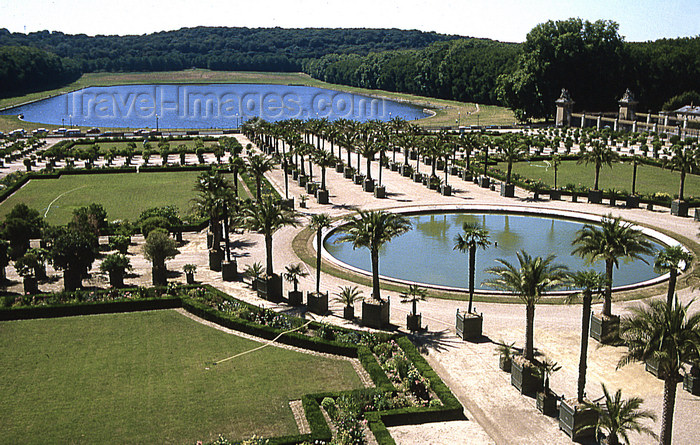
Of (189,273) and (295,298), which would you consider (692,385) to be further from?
(189,273)

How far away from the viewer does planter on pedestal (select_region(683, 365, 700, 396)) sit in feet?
86.7

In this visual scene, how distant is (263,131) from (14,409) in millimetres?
72893

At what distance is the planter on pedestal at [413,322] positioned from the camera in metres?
32.5

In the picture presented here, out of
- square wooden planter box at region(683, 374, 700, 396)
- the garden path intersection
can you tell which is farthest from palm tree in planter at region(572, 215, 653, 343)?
square wooden planter box at region(683, 374, 700, 396)

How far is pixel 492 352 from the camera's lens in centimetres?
3027

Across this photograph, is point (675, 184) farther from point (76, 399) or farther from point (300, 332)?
point (76, 399)

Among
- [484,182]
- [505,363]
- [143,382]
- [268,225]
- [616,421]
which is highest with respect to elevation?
[268,225]

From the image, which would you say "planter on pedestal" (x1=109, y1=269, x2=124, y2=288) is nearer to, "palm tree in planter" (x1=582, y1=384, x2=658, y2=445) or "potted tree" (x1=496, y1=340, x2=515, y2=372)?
"potted tree" (x1=496, y1=340, x2=515, y2=372)

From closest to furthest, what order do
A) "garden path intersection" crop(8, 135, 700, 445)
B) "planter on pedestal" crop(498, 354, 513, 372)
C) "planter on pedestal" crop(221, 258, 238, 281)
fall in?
1. "garden path intersection" crop(8, 135, 700, 445)
2. "planter on pedestal" crop(498, 354, 513, 372)
3. "planter on pedestal" crop(221, 258, 238, 281)

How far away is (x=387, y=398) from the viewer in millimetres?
25375

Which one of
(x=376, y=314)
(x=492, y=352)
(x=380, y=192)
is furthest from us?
(x=380, y=192)

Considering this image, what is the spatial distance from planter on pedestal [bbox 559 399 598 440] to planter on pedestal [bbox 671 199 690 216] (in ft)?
118

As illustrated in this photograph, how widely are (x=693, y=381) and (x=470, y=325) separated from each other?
9635 mm

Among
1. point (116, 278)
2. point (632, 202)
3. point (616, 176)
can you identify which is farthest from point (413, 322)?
point (616, 176)
